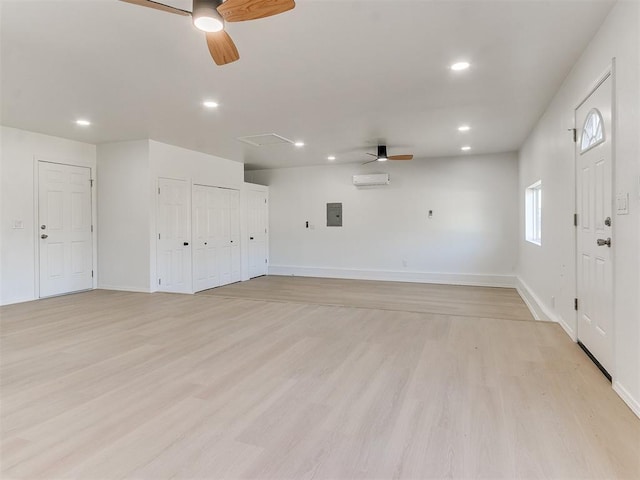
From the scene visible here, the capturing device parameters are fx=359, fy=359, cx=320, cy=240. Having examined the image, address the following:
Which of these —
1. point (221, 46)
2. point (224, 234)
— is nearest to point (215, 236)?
point (224, 234)

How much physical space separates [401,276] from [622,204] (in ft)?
18.6

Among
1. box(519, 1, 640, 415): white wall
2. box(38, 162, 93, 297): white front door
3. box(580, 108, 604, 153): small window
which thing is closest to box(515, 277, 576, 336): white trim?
box(519, 1, 640, 415): white wall

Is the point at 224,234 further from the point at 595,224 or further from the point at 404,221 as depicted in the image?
the point at 595,224

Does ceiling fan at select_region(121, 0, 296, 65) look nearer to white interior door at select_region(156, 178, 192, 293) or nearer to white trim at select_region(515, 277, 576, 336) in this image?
white trim at select_region(515, 277, 576, 336)

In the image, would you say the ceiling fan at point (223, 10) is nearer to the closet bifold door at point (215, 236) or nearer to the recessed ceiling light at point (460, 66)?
the recessed ceiling light at point (460, 66)

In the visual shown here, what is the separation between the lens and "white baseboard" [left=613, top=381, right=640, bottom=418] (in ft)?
6.56

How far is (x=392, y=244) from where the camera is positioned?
7887 millimetres

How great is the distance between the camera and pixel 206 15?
191cm

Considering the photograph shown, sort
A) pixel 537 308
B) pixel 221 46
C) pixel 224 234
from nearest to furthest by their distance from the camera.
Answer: pixel 221 46 < pixel 537 308 < pixel 224 234

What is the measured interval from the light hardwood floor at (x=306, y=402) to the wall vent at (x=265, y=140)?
117 inches

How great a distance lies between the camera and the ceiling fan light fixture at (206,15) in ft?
6.22

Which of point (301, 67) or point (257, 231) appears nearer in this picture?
point (301, 67)

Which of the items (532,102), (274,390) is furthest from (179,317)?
(532,102)

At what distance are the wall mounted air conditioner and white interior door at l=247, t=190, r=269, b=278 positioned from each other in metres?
2.29
